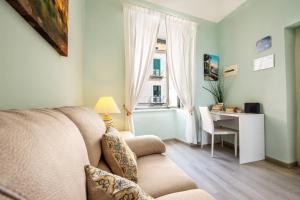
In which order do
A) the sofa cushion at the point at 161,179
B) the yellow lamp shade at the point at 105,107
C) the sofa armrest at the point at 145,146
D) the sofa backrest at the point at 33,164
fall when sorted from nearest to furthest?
the sofa backrest at the point at 33,164 < the sofa cushion at the point at 161,179 < the sofa armrest at the point at 145,146 < the yellow lamp shade at the point at 105,107

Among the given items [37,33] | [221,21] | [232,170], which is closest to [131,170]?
[37,33]

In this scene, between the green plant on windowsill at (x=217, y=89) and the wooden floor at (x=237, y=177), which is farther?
the green plant on windowsill at (x=217, y=89)

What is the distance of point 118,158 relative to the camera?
0.99m

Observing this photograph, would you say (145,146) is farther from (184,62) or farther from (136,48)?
(184,62)

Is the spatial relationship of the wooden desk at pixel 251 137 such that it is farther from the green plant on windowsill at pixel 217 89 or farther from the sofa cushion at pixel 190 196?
the sofa cushion at pixel 190 196

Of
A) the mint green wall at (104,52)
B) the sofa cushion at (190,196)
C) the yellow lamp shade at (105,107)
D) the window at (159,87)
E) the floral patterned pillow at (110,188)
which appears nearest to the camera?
the floral patterned pillow at (110,188)

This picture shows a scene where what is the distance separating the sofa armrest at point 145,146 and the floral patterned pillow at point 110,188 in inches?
35.1

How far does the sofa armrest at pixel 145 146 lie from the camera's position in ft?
4.96

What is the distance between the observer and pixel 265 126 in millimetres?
2508

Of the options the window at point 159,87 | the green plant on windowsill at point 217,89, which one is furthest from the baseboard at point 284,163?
the window at point 159,87

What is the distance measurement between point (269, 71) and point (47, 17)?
305 cm

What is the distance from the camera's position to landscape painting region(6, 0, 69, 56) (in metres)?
0.70

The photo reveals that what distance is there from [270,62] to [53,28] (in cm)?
300

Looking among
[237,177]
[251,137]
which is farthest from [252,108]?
[237,177]
